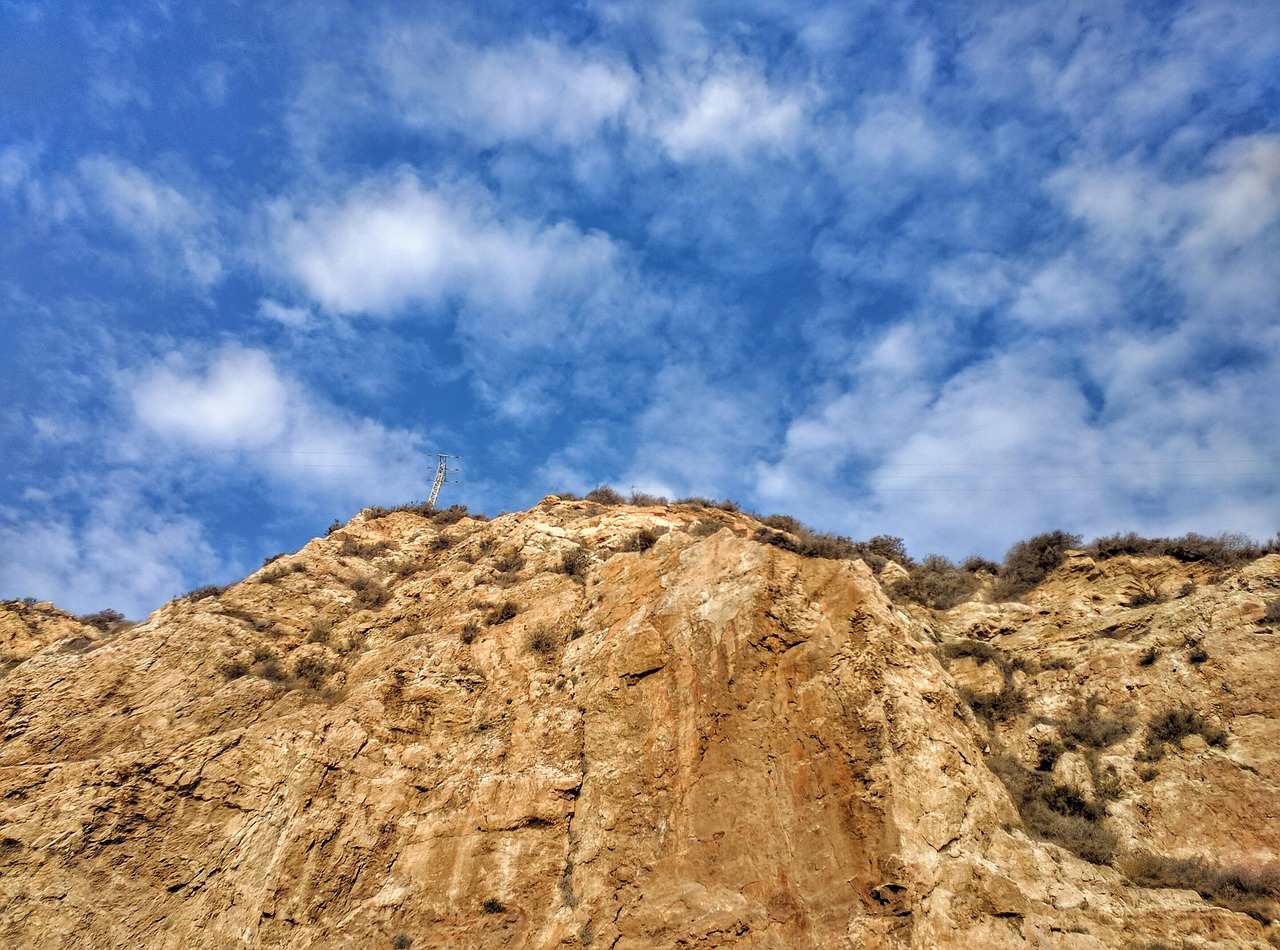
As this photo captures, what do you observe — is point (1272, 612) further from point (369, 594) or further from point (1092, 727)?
point (369, 594)

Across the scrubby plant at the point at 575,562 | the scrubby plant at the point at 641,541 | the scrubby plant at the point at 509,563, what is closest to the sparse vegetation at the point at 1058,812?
the scrubby plant at the point at 641,541

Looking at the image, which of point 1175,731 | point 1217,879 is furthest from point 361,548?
point 1217,879

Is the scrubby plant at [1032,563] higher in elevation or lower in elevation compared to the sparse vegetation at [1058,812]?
higher

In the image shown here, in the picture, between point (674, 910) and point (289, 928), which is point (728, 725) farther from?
point (289, 928)

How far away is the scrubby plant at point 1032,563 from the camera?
1828 centimetres

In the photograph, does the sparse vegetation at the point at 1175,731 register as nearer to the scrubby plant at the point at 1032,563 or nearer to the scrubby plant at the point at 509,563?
the scrubby plant at the point at 1032,563

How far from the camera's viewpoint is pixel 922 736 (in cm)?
1171

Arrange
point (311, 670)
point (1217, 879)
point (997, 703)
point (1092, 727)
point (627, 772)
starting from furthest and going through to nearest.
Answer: point (311, 670), point (997, 703), point (1092, 727), point (627, 772), point (1217, 879)

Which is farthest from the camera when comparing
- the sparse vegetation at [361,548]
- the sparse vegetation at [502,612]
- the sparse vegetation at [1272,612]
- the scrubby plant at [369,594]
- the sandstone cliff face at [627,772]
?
the sparse vegetation at [361,548]

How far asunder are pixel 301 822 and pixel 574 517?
40.1 feet

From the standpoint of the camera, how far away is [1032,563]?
18.6 meters

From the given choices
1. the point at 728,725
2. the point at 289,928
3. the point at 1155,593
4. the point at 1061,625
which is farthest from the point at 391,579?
the point at 1155,593

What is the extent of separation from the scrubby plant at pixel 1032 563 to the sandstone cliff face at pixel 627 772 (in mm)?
775

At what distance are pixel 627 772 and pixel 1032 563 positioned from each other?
489 inches
